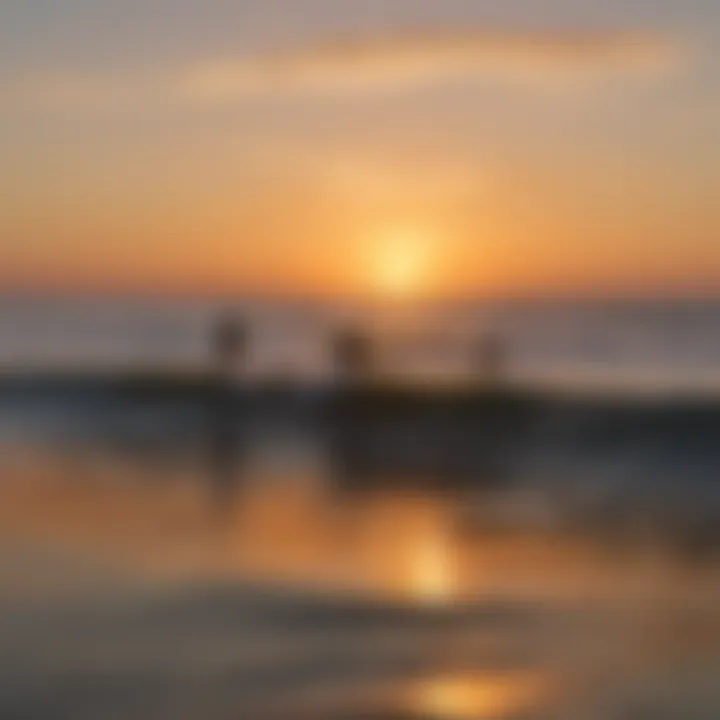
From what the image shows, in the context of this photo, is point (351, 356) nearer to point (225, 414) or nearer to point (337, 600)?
point (225, 414)

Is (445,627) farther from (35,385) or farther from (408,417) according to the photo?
(35,385)

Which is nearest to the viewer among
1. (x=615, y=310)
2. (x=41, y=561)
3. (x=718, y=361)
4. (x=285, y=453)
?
(x=41, y=561)

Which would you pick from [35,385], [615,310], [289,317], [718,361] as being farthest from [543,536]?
[615,310]

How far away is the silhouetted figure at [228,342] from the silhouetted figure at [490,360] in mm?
3633

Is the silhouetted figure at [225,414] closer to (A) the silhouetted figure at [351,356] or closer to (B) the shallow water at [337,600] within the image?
(B) the shallow water at [337,600]

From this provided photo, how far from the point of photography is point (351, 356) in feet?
72.5

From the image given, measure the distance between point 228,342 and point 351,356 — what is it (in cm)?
192

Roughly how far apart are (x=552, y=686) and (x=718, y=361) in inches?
845

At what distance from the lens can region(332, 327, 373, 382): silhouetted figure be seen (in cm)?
2198

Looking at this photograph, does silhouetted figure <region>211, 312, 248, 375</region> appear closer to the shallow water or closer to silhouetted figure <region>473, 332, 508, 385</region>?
silhouetted figure <region>473, 332, 508, 385</region>

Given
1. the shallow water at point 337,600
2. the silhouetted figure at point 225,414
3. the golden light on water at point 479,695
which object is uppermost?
the silhouetted figure at point 225,414

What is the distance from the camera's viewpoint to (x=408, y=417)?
1862cm

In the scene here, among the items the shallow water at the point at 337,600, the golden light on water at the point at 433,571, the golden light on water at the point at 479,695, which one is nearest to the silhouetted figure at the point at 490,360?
the shallow water at the point at 337,600

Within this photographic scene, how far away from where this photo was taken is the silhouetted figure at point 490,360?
883 inches
